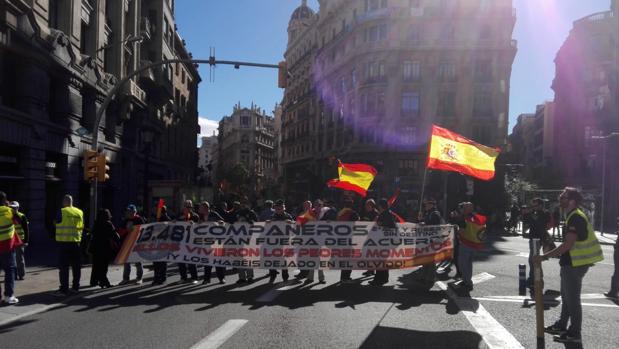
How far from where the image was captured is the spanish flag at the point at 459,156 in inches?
410

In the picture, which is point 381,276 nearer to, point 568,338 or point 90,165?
point 568,338

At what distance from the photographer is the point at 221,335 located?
6285 mm

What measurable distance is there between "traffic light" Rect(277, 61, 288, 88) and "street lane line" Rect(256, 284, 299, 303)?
23.9 ft

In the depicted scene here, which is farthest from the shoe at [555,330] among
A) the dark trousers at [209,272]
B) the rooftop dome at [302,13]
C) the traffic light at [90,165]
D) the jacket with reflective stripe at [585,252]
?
the rooftop dome at [302,13]

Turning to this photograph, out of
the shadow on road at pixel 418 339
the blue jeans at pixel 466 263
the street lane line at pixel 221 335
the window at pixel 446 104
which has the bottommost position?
the street lane line at pixel 221 335

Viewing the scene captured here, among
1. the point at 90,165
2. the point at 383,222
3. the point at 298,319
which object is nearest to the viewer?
the point at 298,319

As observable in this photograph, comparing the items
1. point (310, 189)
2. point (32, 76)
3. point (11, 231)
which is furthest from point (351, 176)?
point (310, 189)

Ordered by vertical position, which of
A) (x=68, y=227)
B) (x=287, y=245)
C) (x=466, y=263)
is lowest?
(x=466, y=263)

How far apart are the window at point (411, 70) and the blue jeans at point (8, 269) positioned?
139ft

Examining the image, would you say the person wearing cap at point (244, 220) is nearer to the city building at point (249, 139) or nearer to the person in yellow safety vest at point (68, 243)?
the person in yellow safety vest at point (68, 243)

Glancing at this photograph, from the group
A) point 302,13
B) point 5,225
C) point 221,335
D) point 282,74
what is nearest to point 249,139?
point 302,13

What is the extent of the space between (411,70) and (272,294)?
40.8 m

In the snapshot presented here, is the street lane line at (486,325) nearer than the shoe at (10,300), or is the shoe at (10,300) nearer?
the street lane line at (486,325)

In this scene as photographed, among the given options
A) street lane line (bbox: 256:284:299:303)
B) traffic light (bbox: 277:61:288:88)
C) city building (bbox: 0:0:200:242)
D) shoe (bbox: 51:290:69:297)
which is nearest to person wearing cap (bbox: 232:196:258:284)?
street lane line (bbox: 256:284:299:303)
